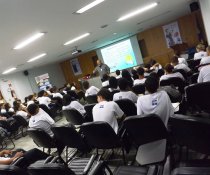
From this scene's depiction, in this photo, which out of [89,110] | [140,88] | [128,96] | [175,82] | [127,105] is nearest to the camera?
[127,105]

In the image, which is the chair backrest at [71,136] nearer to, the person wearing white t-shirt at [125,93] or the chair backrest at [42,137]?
the chair backrest at [42,137]

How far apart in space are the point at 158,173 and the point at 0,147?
684cm

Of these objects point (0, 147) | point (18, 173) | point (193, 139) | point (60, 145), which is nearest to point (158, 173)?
point (193, 139)

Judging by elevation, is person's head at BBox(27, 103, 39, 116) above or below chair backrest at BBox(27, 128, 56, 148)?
above

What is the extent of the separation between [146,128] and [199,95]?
127 cm

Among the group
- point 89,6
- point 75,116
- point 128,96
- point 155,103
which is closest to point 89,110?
point 75,116

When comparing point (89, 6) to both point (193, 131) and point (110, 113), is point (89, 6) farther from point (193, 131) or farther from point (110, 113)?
point (193, 131)

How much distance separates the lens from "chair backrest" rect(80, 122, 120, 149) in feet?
9.81

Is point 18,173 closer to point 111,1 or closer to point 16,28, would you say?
point 16,28

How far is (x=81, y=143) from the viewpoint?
3514 millimetres

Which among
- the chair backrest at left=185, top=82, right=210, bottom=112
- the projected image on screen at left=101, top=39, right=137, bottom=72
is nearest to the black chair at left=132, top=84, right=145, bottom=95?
the chair backrest at left=185, top=82, right=210, bottom=112

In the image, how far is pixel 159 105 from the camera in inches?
120

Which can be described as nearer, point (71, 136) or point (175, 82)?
point (71, 136)

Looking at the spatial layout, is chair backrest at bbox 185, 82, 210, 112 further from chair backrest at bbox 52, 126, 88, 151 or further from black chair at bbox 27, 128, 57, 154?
black chair at bbox 27, 128, 57, 154
